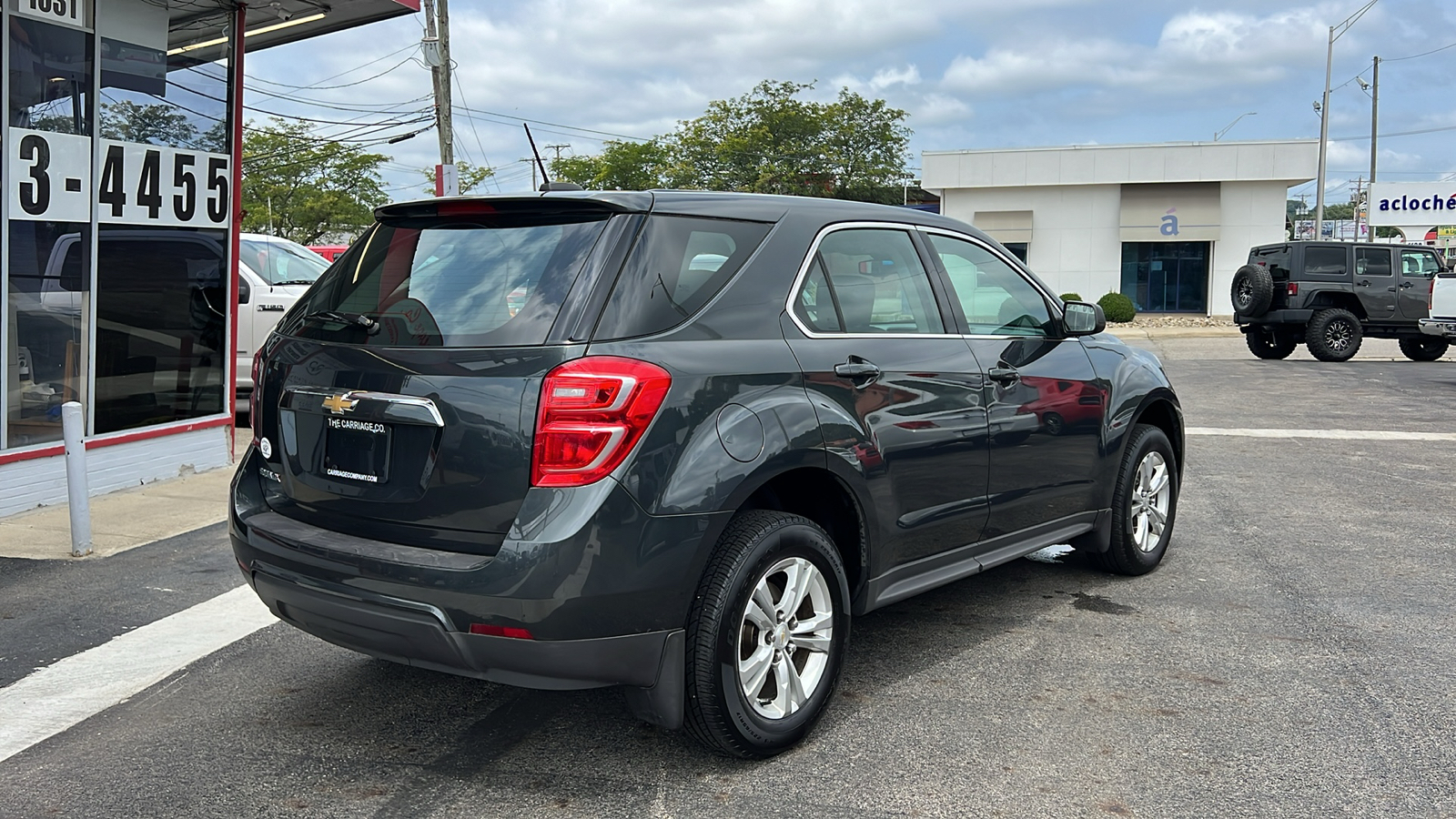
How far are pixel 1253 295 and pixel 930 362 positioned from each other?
18.6m

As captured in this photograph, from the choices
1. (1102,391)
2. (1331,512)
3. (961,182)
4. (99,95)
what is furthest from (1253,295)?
(961,182)

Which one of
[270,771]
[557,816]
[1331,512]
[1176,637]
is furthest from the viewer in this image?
[1331,512]

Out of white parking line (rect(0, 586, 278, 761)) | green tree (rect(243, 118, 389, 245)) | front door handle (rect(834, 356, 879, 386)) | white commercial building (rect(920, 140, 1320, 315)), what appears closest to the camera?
front door handle (rect(834, 356, 879, 386))

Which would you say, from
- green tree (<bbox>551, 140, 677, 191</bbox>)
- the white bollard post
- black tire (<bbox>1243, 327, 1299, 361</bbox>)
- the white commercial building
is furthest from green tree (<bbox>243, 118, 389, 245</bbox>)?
the white bollard post

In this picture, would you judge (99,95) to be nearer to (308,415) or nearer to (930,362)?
(308,415)

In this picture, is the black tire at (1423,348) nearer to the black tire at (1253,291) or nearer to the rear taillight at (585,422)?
the black tire at (1253,291)

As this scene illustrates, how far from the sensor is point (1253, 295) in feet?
68.0

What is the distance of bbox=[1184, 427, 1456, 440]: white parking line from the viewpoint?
36.1ft

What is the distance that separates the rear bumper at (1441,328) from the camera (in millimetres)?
19391

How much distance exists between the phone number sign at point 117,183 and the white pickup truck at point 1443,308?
18711mm

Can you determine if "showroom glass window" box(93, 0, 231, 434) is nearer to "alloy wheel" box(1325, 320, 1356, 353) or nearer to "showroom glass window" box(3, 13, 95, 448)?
"showroom glass window" box(3, 13, 95, 448)

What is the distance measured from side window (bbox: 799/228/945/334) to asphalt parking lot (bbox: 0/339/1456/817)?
4.28 ft

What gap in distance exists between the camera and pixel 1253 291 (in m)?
20.7

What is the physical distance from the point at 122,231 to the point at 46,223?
1.91 ft
